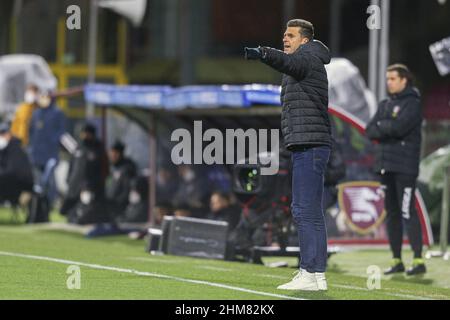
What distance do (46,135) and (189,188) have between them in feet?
12.0

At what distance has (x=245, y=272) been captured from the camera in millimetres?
13930

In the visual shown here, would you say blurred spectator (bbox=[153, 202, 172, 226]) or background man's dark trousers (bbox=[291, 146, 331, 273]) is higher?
background man's dark trousers (bbox=[291, 146, 331, 273])

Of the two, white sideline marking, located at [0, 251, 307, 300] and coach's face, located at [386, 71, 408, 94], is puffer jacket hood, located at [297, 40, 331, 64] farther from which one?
coach's face, located at [386, 71, 408, 94]

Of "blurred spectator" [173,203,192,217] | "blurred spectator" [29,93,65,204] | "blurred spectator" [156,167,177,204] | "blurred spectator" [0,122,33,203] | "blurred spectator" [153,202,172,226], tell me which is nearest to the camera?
"blurred spectator" [173,203,192,217]

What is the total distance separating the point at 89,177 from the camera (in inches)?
823

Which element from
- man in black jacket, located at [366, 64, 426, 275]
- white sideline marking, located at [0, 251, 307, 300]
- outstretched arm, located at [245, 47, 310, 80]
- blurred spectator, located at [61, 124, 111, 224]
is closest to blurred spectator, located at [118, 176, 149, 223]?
blurred spectator, located at [61, 124, 111, 224]

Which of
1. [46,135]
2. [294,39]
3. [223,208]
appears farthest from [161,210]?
[294,39]

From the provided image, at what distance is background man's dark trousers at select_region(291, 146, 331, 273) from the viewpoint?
38.5 ft

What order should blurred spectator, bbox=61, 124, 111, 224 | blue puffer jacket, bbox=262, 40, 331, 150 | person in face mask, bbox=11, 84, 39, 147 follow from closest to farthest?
blue puffer jacket, bbox=262, 40, 331, 150 < blurred spectator, bbox=61, 124, 111, 224 < person in face mask, bbox=11, 84, 39, 147

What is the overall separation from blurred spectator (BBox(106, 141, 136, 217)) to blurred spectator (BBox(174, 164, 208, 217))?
729 millimetres

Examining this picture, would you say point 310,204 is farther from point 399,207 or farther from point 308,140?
point 399,207

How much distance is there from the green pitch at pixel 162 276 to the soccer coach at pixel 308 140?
32 centimetres

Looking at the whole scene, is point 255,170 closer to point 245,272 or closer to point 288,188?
point 288,188

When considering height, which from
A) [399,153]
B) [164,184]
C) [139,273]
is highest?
[399,153]
